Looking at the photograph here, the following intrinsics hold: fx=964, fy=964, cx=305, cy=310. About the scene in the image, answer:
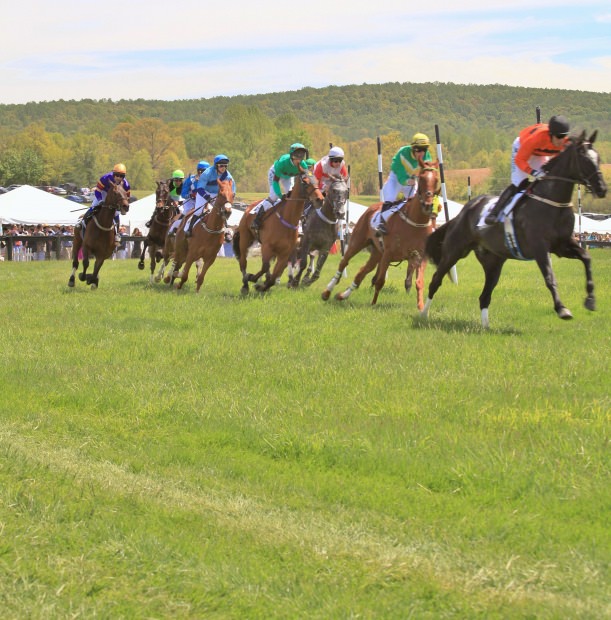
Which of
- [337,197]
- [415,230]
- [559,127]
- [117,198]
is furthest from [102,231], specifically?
[559,127]

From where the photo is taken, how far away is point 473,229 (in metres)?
14.2

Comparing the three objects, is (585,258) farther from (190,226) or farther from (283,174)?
(190,226)

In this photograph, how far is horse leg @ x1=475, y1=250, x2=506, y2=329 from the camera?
46.3 ft

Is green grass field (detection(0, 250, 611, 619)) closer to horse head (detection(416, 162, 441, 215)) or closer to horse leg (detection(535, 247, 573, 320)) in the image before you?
horse leg (detection(535, 247, 573, 320))

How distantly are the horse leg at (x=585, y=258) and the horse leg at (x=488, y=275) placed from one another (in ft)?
4.53

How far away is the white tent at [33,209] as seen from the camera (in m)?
47.1

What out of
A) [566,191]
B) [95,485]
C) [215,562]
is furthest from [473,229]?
[215,562]

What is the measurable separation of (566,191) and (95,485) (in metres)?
8.20

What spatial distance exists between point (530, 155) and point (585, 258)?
1783mm

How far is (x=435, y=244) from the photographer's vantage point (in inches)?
604

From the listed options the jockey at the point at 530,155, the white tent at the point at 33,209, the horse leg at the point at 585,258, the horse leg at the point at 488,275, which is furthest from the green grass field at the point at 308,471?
the white tent at the point at 33,209

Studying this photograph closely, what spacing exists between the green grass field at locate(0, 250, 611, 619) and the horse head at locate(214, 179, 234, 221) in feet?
18.0

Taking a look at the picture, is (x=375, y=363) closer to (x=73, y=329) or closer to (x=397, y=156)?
(x=73, y=329)

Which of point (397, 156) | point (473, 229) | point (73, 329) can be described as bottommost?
point (73, 329)
